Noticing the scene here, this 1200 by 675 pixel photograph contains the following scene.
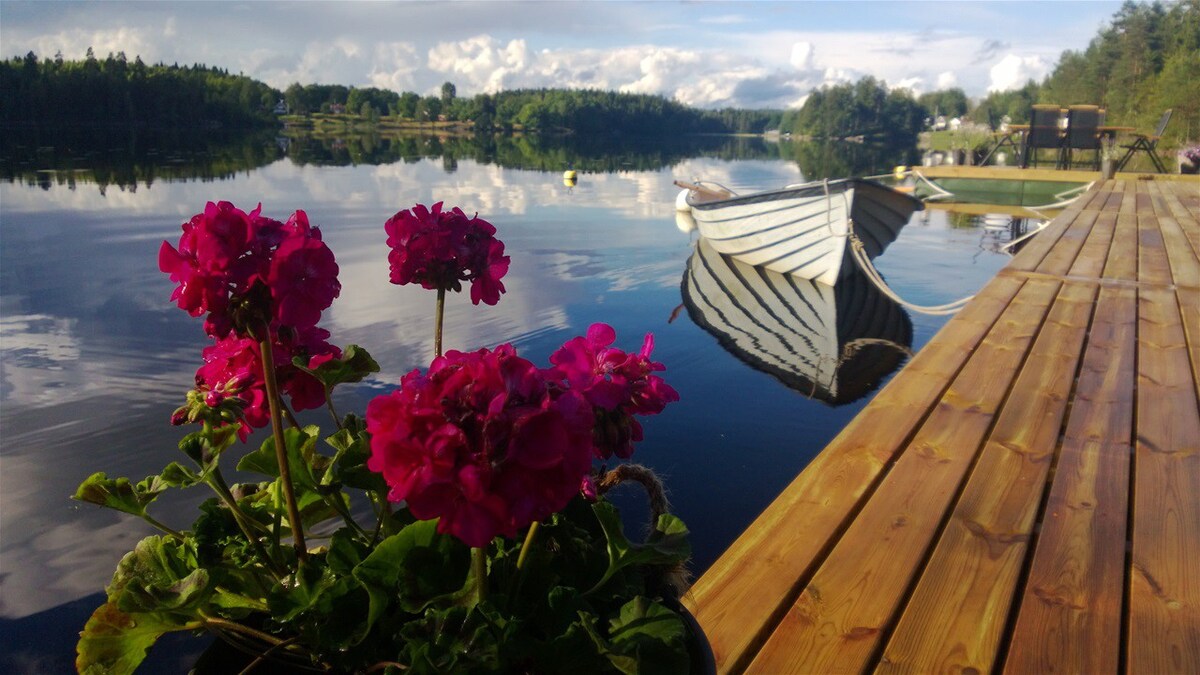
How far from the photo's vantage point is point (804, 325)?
8.30m

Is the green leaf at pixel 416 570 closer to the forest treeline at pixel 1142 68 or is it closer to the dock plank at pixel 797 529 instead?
the dock plank at pixel 797 529

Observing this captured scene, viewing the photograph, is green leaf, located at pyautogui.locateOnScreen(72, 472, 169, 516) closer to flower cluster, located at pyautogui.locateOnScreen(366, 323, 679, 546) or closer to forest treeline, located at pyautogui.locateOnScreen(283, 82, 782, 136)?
flower cluster, located at pyautogui.locateOnScreen(366, 323, 679, 546)

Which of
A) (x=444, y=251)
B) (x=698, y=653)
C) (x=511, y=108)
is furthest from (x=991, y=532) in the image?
(x=511, y=108)

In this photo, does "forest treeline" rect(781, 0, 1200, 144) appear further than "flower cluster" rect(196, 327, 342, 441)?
Yes

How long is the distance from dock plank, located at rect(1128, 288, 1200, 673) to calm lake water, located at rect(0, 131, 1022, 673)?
755 millimetres

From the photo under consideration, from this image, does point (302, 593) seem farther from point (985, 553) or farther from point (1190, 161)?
point (1190, 161)

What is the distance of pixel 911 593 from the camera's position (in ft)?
5.64

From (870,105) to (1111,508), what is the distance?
104616mm

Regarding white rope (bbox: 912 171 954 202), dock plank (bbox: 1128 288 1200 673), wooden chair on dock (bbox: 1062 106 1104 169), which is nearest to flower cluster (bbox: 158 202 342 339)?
dock plank (bbox: 1128 288 1200 673)

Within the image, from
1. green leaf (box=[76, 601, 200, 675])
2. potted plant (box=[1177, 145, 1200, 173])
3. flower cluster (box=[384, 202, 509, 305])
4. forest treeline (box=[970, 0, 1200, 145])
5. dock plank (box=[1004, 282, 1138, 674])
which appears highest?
forest treeline (box=[970, 0, 1200, 145])

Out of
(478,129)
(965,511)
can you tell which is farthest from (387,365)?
(478,129)

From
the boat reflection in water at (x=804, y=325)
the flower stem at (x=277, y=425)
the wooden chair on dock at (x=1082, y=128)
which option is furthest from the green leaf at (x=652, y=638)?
the wooden chair on dock at (x=1082, y=128)

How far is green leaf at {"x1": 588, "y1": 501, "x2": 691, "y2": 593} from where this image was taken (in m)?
0.85

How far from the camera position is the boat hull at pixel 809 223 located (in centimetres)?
925
